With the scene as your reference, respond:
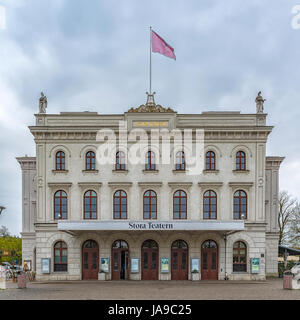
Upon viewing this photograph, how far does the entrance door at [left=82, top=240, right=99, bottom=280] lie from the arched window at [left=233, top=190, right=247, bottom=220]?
34.1 feet

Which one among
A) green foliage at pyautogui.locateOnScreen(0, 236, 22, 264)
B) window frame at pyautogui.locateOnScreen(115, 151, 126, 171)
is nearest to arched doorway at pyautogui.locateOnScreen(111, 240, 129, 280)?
window frame at pyautogui.locateOnScreen(115, 151, 126, 171)

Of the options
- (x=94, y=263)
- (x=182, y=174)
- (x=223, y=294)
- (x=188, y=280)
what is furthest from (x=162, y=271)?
(x=223, y=294)

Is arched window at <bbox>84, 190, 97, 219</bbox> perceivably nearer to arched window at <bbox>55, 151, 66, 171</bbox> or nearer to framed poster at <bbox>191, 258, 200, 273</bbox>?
arched window at <bbox>55, 151, 66, 171</bbox>

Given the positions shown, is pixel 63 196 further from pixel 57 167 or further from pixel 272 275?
pixel 272 275

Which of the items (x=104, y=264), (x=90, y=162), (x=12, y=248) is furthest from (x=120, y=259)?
(x=12, y=248)

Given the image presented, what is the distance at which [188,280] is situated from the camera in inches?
1232

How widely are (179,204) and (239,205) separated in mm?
4326

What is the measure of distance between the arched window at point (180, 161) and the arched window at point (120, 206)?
4.39m

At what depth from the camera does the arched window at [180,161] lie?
3244 cm

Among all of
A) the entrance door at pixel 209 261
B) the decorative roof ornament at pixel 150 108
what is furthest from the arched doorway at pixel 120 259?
the decorative roof ornament at pixel 150 108

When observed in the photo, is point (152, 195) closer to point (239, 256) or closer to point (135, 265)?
point (135, 265)

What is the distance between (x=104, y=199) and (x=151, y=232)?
415 centimetres

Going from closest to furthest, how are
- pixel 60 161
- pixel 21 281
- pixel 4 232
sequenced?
1. pixel 21 281
2. pixel 60 161
3. pixel 4 232

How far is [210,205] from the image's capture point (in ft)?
105
